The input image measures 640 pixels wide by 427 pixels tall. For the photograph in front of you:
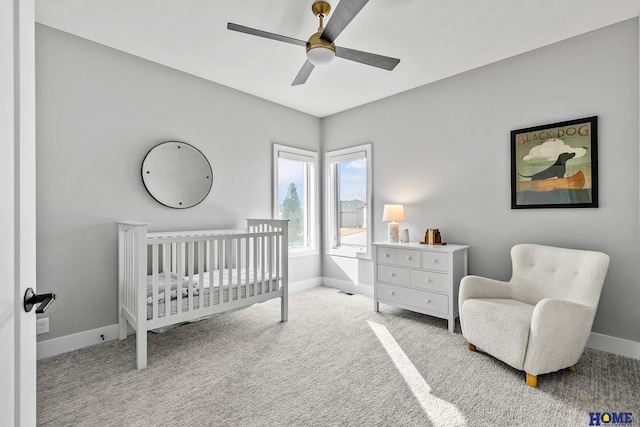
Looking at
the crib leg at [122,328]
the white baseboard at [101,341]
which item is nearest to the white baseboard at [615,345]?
the white baseboard at [101,341]

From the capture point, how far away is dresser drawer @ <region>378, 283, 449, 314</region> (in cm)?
290

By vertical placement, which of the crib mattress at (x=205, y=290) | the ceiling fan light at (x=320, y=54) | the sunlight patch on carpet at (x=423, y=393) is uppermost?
the ceiling fan light at (x=320, y=54)

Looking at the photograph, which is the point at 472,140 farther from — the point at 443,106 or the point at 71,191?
the point at 71,191

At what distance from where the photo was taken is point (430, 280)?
9.75 ft

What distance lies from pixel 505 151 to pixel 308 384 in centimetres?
260

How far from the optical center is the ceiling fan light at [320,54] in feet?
6.47

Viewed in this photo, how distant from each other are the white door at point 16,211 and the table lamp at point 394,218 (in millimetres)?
3034

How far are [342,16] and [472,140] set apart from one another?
201 centimetres

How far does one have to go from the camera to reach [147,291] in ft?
7.66

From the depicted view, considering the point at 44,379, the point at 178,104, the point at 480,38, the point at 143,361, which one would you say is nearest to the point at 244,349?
the point at 143,361

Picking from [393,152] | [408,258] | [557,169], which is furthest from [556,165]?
[393,152]

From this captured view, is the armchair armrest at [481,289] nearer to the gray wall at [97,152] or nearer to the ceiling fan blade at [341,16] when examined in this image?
the ceiling fan blade at [341,16]

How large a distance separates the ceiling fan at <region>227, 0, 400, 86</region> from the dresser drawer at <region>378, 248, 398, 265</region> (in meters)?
1.77

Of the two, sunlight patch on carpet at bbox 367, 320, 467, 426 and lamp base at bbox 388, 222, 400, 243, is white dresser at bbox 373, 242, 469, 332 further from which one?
sunlight patch on carpet at bbox 367, 320, 467, 426
